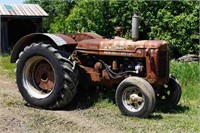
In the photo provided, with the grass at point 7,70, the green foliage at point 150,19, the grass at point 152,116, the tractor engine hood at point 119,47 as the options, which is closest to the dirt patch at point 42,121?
the grass at point 152,116

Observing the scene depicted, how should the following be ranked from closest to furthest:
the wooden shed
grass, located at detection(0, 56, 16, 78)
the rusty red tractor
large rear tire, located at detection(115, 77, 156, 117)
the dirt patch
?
the dirt patch, large rear tire, located at detection(115, 77, 156, 117), the rusty red tractor, grass, located at detection(0, 56, 16, 78), the wooden shed

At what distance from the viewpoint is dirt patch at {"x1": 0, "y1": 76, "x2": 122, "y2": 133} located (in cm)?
616

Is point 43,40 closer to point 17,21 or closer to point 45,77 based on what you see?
point 45,77

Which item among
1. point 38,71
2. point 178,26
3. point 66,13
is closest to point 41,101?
point 38,71

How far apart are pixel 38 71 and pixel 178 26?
13.0 metres

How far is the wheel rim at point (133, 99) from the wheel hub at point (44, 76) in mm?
1568

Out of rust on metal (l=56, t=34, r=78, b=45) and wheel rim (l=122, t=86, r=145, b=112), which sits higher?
rust on metal (l=56, t=34, r=78, b=45)

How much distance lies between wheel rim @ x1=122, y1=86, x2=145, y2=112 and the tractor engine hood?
61 centimetres

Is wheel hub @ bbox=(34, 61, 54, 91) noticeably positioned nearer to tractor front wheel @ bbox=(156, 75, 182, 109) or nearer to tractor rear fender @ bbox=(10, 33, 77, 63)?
tractor rear fender @ bbox=(10, 33, 77, 63)

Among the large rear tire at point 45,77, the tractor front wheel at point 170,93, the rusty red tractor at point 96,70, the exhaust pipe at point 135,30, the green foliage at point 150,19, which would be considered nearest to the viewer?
the rusty red tractor at point 96,70

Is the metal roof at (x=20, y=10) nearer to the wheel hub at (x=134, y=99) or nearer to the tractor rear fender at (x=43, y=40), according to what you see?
the tractor rear fender at (x=43, y=40)

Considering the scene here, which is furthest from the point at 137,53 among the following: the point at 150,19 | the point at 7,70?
the point at 150,19

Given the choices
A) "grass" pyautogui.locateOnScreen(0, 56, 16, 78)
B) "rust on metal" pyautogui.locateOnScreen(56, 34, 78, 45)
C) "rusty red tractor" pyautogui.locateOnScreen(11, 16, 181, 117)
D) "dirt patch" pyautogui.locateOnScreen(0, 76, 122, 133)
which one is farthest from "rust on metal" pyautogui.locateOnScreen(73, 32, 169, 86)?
"grass" pyautogui.locateOnScreen(0, 56, 16, 78)

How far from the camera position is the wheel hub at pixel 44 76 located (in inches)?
309
